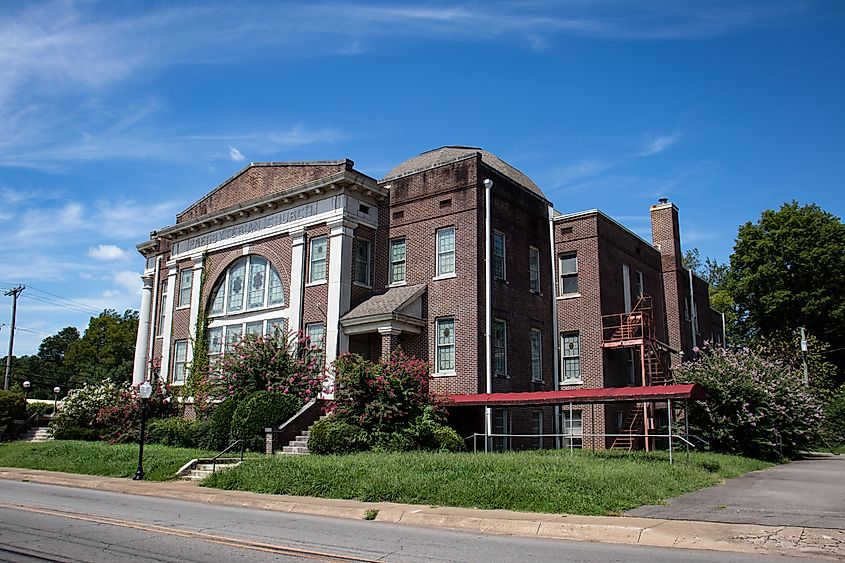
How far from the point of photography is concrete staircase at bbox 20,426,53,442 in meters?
32.0

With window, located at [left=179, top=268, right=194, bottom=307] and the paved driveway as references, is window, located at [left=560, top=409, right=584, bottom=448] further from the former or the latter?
window, located at [left=179, top=268, right=194, bottom=307]

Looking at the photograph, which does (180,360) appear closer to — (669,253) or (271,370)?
(271,370)

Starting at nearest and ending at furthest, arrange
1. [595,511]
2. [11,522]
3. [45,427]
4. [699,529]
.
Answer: [699,529] → [11,522] → [595,511] → [45,427]

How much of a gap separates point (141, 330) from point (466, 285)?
775 inches

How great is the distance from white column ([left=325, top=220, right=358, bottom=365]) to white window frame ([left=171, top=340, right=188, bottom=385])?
9.45 metres

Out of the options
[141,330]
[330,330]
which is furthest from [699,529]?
[141,330]

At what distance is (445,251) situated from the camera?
85.1ft

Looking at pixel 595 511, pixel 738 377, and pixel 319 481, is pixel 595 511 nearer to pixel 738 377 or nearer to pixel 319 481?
pixel 319 481

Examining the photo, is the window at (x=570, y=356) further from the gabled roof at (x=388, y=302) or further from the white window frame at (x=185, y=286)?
the white window frame at (x=185, y=286)

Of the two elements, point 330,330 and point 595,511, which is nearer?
point 595,511

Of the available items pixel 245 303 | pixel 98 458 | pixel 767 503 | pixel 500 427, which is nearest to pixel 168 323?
pixel 245 303

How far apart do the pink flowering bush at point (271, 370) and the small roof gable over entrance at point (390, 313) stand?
190 cm

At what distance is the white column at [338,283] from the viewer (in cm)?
2544

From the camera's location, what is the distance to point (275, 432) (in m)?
22.0
